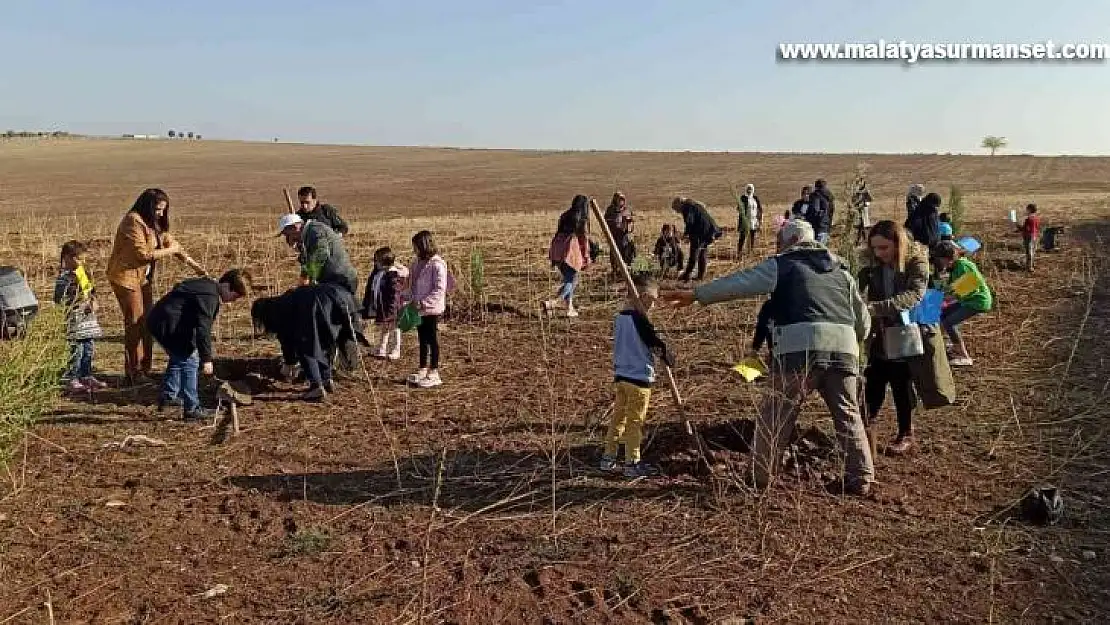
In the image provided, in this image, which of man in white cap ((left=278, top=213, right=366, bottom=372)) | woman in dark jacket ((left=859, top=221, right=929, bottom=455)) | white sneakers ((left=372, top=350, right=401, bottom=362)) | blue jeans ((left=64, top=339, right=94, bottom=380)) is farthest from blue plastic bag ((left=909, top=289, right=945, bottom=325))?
blue jeans ((left=64, top=339, right=94, bottom=380))

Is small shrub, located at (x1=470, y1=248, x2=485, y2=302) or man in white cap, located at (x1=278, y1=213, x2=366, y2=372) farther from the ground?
man in white cap, located at (x1=278, y1=213, x2=366, y2=372)

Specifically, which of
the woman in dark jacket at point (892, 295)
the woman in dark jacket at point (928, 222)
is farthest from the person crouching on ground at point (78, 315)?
the woman in dark jacket at point (928, 222)

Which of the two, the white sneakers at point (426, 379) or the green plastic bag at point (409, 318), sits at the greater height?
the green plastic bag at point (409, 318)

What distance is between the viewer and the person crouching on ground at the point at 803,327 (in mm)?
4543

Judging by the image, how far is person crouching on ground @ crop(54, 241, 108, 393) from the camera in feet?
21.4

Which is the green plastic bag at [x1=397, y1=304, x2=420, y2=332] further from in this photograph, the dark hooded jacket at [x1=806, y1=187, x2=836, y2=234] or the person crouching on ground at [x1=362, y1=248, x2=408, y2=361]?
the dark hooded jacket at [x1=806, y1=187, x2=836, y2=234]

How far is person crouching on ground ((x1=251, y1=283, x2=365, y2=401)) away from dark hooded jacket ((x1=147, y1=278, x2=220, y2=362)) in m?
0.72

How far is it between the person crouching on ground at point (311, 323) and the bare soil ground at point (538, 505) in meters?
0.26

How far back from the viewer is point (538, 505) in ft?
15.9

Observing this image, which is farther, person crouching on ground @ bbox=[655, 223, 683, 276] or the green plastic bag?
person crouching on ground @ bbox=[655, 223, 683, 276]

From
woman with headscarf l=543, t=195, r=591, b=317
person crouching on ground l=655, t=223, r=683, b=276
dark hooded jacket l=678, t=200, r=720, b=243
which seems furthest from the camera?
person crouching on ground l=655, t=223, r=683, b=276

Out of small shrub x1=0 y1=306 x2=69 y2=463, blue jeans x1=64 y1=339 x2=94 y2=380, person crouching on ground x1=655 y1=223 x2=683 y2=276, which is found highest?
person crouching on ground x1=655 y1=223 x2=683 y2=276

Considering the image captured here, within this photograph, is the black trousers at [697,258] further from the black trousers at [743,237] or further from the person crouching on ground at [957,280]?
the person crouching on ground at [957,280]

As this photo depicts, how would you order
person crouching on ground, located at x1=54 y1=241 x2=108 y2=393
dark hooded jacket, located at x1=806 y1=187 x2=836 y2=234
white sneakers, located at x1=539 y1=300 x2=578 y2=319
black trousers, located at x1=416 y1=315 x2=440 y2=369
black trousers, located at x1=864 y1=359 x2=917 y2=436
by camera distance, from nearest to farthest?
black trousers, located at x1=864 y1=359 x2=917 y2=436
person crouching on ground, located at x1=54 y1=241 x2=108 y2=393
black trousers, located at x1=416 y1=315 x2=440 y2=369
white sneakers, located at x1=539 y1=300 x2=578 y2=319
dark hooded jacket, located at x1=806 y1=187 x2=836 y2=234
